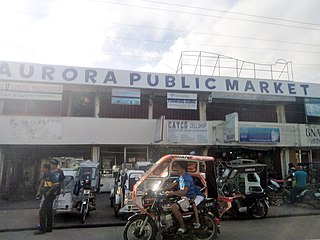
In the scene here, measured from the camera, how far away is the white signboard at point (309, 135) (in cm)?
1992

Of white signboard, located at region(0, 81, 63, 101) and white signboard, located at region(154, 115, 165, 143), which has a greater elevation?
white signboard, located at region(0, 81, 63, 101)

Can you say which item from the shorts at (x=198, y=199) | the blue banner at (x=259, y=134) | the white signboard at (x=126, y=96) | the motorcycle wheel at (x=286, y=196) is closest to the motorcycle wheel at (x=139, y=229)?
the shorts at (x=198, y=199)

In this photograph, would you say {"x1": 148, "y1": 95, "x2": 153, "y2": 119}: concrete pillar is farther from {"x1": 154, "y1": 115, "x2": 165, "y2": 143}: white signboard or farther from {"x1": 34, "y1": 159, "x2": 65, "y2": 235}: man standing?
{"x1": 34, "y1": 159, "x2": 65, "y2": 235}: man standing

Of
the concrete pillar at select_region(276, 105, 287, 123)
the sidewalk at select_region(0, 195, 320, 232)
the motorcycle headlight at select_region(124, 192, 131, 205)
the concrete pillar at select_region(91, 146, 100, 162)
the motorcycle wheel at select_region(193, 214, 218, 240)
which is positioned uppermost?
the concrete pillar at select_region(276, 105, 287, 123)

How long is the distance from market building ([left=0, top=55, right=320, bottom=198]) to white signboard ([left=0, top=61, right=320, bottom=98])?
0.06 m

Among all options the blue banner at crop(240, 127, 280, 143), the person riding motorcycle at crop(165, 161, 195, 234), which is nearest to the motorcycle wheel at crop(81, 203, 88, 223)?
the person riding motorcycle at crop(165, 161, 195, 234)

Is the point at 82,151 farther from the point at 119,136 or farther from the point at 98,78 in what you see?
the point at 98,78

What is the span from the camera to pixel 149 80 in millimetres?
18031

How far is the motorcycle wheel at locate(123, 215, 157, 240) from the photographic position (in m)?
6.38

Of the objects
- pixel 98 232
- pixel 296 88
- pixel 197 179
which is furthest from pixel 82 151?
pixel 296 88

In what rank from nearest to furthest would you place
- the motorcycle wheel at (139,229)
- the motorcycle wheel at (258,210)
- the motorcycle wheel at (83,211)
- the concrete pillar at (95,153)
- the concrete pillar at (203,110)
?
the motorcycle wheel at (139,229)
the motorcycle wheel at (83,211)
the motorcycle wheel at (258,210)
the concrete pillar at (95,153)
the concrete pillar at (203,110)

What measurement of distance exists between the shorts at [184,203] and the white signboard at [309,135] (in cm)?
1595

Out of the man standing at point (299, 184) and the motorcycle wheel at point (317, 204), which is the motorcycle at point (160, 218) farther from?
the motorcycle wheel at point (317, 204)

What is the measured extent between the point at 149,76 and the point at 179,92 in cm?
220
